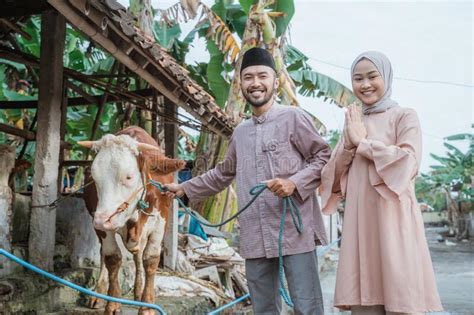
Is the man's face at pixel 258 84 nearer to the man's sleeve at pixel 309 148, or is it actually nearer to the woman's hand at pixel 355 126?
the man's sleeve at pixel 309 148

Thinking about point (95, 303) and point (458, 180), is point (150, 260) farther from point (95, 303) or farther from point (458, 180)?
point (458, 180)

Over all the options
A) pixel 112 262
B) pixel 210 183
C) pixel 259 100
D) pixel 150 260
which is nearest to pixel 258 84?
pixel 259 100

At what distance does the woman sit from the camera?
2396mm

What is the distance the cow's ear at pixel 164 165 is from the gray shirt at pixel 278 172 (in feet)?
3.49

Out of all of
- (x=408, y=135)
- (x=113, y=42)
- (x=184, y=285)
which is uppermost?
(x=113, y=42)

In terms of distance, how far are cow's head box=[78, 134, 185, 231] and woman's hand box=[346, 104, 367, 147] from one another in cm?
174

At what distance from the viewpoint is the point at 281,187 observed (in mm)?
2742

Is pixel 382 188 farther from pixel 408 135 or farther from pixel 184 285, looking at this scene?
pixel 184 285

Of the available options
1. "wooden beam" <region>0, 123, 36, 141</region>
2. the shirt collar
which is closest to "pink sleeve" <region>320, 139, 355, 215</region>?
the shirt collar

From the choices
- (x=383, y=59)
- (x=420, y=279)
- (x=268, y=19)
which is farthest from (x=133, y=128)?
(x=268, y=19)

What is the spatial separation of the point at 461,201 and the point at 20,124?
30.3m

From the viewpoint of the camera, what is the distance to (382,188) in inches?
99.0

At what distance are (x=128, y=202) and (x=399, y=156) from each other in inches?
79.0

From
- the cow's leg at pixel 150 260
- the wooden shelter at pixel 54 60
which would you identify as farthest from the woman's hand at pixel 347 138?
the cow's leg at pixel 150 260
